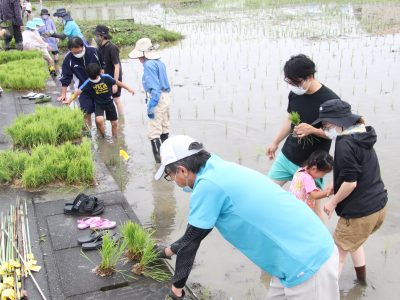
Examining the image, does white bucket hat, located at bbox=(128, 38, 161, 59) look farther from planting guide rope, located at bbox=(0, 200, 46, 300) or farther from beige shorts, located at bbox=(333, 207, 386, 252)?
beige shorts, located at bbox=(333, 207, 386, 252)

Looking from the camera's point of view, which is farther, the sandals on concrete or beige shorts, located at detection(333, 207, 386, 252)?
the sandals on concrete

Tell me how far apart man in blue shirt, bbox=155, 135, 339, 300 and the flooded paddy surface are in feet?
5.24

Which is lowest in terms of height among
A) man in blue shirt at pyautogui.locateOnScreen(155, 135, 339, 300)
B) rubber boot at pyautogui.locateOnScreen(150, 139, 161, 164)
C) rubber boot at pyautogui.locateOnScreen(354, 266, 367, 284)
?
rubber boot at pyautogui.locateOnScreen(354, 266, 367, 284)

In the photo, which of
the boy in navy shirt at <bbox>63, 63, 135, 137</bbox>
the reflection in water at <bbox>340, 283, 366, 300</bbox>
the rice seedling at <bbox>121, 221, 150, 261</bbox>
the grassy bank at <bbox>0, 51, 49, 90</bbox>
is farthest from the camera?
the grassy bank at <bbox>0, 51, 49, 90</bbox>

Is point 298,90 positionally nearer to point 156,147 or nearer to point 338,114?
point 338,114

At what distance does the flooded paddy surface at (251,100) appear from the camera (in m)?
4.42

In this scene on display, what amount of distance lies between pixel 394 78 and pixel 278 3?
14.4 meters

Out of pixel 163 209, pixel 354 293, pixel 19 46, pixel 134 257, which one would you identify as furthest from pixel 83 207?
pixel 19 46

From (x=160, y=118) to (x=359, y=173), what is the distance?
3633mm

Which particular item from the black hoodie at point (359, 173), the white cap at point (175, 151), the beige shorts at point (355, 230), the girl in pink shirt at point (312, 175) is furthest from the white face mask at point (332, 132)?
the white cap at point (175, 151)

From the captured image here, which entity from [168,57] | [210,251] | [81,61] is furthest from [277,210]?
[168,57]

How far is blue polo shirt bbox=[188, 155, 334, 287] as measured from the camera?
7.93 feet

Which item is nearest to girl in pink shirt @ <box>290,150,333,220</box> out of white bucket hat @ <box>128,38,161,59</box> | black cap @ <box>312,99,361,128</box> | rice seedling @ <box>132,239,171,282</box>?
black cap @ <box>312,99,361,128</box>

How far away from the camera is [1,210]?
462 cm
